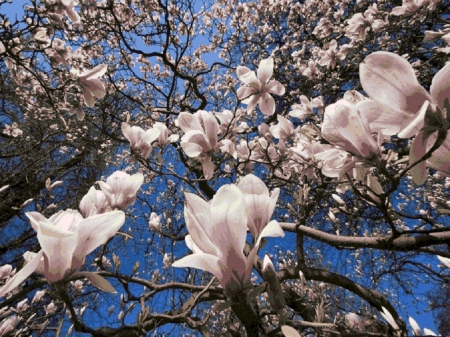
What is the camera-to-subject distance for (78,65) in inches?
155

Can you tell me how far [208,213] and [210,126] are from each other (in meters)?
0.75

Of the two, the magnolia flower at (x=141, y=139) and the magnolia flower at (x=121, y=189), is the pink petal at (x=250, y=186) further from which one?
the magnolia flower at (x=141, y=139)

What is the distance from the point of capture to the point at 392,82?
18.8 inches

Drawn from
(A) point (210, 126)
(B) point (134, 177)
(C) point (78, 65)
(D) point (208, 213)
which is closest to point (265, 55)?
(C) point (78, 65)

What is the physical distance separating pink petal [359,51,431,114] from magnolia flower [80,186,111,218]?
0.69m

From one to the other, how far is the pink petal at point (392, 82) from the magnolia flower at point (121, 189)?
645mm

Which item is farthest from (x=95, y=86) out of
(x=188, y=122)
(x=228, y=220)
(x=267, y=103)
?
(x=228, y=220)

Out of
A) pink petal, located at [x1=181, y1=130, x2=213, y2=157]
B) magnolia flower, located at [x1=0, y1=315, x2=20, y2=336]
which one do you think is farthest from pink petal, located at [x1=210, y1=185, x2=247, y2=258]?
magnolia flower, located at [x1=0, y1=315, x2=20, y2=336]

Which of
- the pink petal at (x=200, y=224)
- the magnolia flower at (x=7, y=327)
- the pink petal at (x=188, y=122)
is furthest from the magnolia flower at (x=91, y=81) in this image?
the pink petal at (x=200, y=224)

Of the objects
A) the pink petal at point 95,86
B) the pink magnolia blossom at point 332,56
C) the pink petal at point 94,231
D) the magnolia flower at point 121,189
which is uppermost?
the pink petal at point 95,86

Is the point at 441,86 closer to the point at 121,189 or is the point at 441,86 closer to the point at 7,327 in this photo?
the point at 121,189

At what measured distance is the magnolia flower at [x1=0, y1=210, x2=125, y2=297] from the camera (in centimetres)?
48

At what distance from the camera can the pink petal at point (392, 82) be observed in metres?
0.46

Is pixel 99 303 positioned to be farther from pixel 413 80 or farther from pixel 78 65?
pixel 413 80
